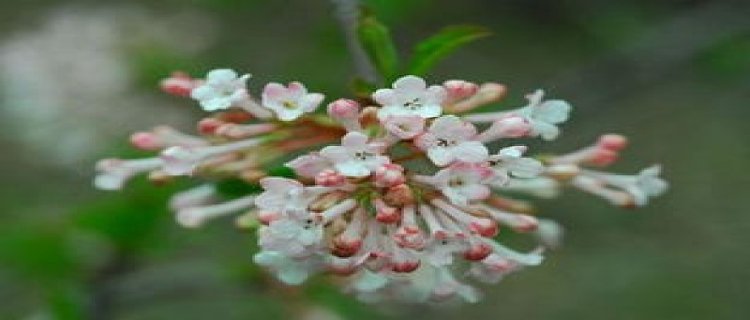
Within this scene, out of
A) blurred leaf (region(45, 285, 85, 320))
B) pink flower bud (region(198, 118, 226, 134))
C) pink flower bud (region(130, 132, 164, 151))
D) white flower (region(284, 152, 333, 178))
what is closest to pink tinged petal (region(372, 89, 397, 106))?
white flower (region(284, 152, 333, 178))

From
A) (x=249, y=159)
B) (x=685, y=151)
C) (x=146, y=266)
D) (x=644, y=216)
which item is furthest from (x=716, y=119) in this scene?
(x=249, y=159)

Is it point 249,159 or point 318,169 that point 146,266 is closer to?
point 249,159

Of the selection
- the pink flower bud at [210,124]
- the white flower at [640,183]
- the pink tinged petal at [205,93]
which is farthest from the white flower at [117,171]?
the white flower at [640,183]

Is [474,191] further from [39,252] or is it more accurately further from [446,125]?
[39,252]

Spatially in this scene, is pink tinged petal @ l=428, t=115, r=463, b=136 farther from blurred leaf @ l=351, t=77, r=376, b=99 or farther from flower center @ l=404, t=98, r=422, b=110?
blurred leaf @ l=351, t=77, r=376, b=99

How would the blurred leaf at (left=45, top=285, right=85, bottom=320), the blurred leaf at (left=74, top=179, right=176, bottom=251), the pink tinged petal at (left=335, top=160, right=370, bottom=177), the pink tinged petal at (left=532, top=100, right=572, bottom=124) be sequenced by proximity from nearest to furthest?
1. the pink tinged petal at (left=335, top=160, right=370, bottom=177)
2. the pink tinged petal at (left=532, top=100, right=572, bottom=124)
3. the blurred leaf at (left=45, top=285, right=85, bottom=320)
4. the blurred leaf at (left=74, top=179, right=176, bottom=251)

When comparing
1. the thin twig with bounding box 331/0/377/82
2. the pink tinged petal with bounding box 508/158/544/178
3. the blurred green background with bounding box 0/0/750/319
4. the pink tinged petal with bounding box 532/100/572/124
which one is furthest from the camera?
the blurred green background with bounding box 0/0/750/319
